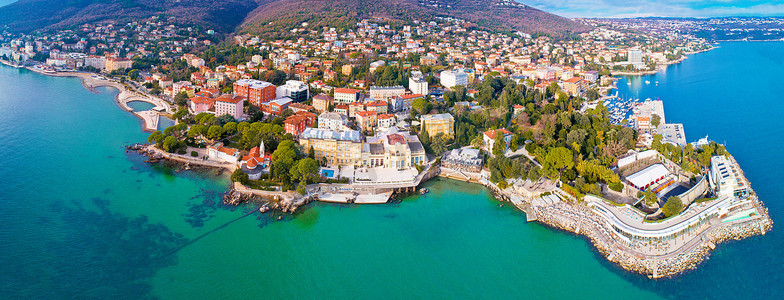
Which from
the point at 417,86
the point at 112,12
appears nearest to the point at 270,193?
the point at 417,86

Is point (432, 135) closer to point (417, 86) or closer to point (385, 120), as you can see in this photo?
point (385, 120)

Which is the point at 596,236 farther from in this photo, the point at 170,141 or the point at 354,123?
the point at 170,141

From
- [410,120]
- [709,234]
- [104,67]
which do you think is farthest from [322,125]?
[104,67]

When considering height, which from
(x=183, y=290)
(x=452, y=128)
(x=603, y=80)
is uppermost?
(x=603, y=80)

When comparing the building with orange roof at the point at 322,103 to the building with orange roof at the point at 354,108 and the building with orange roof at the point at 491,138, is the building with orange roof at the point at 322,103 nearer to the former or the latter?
the building with orange roof at the point at 354,108

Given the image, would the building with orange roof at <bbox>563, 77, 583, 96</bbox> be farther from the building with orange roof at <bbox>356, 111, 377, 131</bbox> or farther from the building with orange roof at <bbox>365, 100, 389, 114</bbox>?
the building with orange roof at <bbox>356, 111, 377, 131</bbox>

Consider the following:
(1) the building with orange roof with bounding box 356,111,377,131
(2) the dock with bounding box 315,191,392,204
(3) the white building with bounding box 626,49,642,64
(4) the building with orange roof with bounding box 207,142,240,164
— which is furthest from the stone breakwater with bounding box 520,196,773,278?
(3) the white building with bounding box 626,49,642,64
